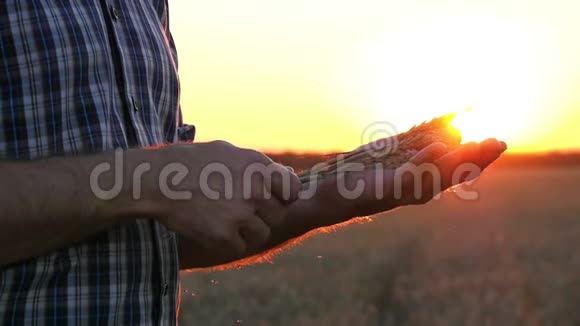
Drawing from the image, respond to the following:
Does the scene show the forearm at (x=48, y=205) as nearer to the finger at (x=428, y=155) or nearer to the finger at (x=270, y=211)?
the finger at (x=270, y=211)

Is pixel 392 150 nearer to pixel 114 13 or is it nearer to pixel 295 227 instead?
pixel 295 227

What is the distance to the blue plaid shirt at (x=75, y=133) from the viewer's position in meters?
2.09

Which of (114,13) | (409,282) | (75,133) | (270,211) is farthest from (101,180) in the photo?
(409,282)

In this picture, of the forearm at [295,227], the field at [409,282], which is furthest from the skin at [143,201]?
the field at [409,282]

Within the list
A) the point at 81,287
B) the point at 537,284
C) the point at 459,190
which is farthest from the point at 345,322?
the point at 81,287

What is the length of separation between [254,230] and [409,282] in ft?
39.5

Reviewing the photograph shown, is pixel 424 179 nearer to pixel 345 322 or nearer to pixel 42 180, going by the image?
pixel 42 180

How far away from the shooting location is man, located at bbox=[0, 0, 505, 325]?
198 centimetres

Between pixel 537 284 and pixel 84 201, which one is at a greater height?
pixel 84 201

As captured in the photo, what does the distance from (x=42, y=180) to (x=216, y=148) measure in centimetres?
34

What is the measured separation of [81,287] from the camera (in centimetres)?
212

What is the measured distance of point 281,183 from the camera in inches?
81.0

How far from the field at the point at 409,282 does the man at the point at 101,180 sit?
8.12m

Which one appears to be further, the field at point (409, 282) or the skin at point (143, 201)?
the field at point (409, 282)
